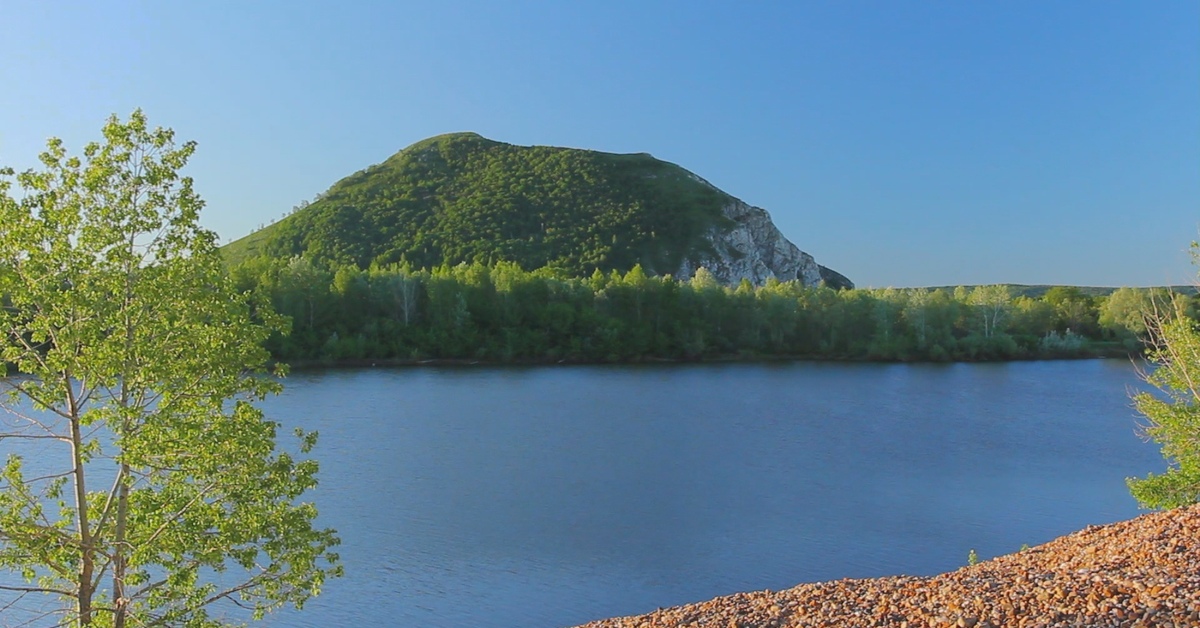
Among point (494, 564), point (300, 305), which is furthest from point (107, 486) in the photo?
point (300, 305)

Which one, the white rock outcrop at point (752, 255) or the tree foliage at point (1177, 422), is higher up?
the white rock outcrop at point (752, 255)

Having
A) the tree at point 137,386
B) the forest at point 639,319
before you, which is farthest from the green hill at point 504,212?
the tree at point 137,386

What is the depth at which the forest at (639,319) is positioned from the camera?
63594 millimetres

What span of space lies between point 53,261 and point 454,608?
875 cm

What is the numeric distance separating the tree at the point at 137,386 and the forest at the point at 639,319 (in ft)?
170

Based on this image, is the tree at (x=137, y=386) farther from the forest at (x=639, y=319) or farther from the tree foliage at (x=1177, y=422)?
the forest at (x=639, y=319)

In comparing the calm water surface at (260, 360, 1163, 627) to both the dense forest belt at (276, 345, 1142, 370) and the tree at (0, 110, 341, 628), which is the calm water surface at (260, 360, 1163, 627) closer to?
the tree at (0, 110, 341, 628)

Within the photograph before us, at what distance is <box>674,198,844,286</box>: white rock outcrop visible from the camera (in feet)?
414

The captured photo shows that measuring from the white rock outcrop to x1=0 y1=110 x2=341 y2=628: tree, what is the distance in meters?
113

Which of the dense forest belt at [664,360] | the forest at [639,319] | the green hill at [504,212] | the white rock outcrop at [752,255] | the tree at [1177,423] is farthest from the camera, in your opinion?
the white rock outcrop at [752,255]

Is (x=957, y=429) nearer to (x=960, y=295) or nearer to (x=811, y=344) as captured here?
(x=811, y=344)

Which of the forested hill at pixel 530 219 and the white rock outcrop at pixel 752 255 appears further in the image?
the white rock outcrop at pixel 752 255

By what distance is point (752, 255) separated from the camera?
134 m

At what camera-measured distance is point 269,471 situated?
31.4ft
